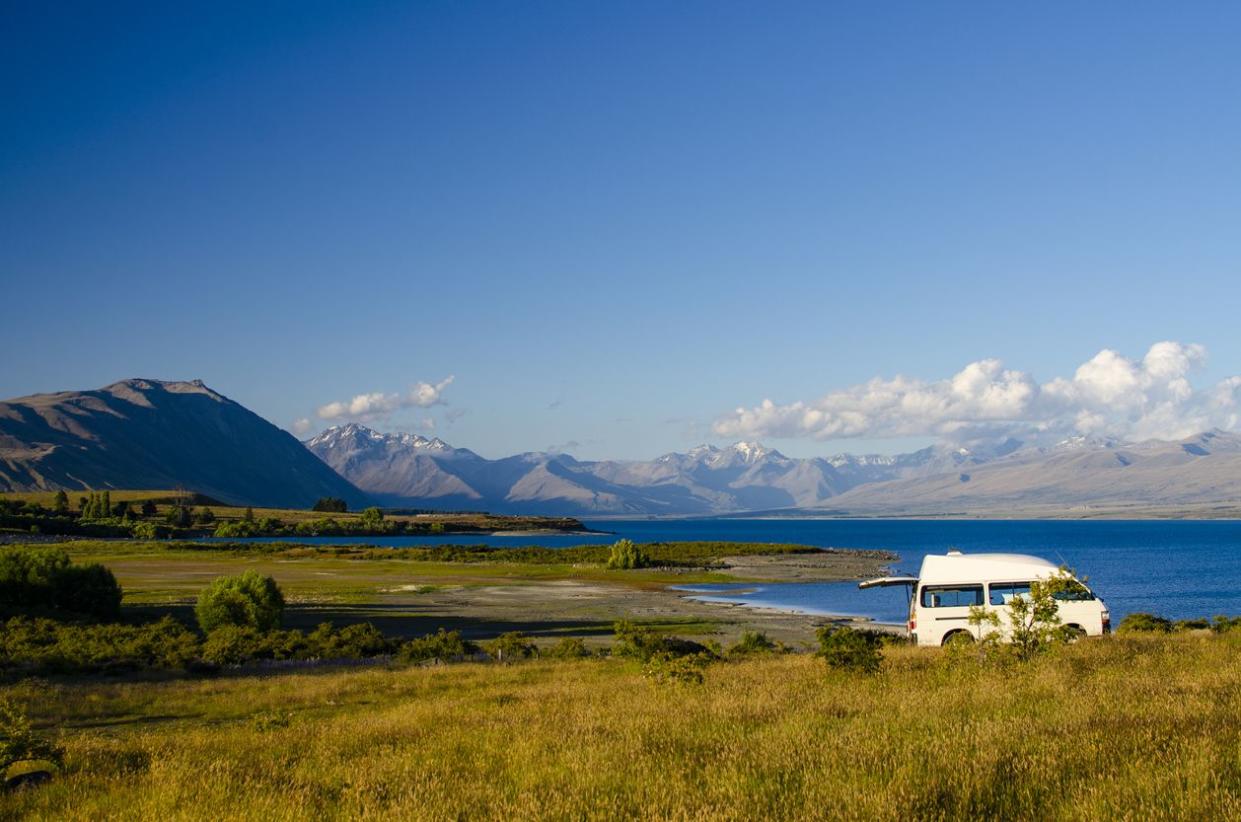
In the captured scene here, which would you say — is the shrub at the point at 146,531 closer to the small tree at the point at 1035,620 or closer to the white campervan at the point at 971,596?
the white campervan at the point at 971,596

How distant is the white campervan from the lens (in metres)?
28.9

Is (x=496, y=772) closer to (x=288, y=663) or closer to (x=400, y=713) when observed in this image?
(x=400, y=713)

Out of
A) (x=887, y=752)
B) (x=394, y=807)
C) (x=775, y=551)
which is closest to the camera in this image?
(x=394, y=807)

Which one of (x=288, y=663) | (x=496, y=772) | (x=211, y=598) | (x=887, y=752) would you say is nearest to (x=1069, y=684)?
(x=887, y=752)

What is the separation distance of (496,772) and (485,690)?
15.5 metres

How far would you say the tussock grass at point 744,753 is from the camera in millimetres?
8781

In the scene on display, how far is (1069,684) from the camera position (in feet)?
54.1

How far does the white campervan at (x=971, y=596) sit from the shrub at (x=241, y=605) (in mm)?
29581

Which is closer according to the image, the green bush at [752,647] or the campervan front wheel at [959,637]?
the campervan front wheel at [959,637]

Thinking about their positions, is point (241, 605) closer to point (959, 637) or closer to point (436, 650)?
point (436, 650)

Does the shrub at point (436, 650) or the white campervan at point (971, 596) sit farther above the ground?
the white campervan at point (971, 596)

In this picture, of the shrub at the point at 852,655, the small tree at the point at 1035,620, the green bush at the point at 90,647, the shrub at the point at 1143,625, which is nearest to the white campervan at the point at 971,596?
the shrub at the point at 852,655

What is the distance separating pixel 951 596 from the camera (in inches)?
1153

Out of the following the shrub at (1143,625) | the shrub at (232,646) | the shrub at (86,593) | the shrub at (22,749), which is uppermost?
the shrub at (22,749)
